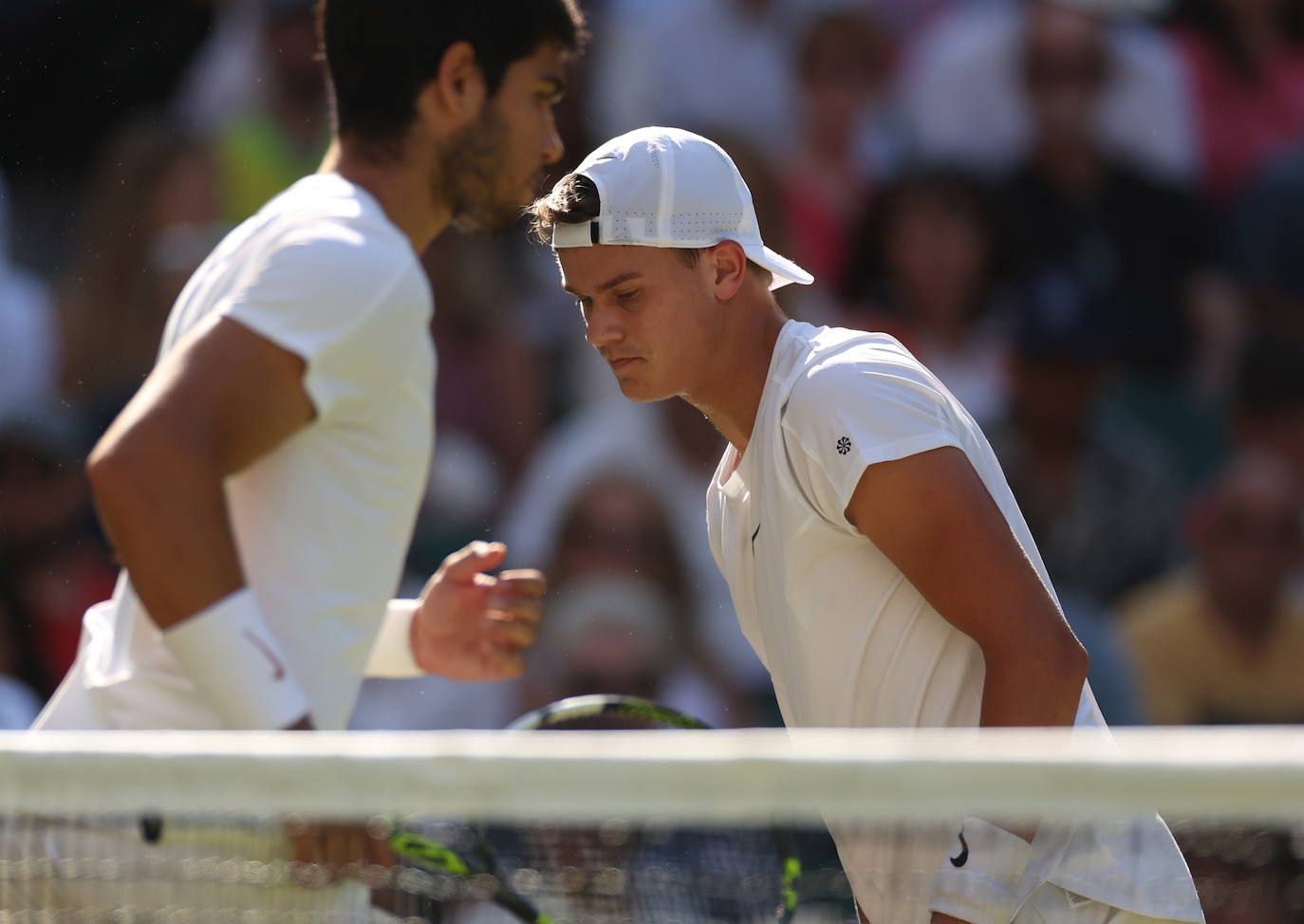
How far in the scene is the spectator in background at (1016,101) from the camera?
21.7 feet

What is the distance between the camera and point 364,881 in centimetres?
228

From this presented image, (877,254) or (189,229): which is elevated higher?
(189,229)

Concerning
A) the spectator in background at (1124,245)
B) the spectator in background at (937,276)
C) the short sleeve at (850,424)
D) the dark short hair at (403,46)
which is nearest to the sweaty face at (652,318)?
the short sleeve at (850,424)

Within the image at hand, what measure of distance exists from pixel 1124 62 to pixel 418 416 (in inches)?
179

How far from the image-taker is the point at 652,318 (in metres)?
2.59

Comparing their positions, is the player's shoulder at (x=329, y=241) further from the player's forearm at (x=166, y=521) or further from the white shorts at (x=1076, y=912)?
the white shorts at (x=1076, y=912)

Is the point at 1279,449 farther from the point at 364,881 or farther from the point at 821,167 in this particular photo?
the point at 364,881

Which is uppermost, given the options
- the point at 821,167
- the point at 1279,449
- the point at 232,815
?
the point at 232,815

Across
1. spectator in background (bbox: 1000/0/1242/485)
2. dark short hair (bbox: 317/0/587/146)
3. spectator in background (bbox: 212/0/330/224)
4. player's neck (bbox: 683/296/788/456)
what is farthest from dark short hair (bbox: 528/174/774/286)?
spectator in background (bbox: 212/0/330/224)

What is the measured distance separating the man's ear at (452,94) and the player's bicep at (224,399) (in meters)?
0.67

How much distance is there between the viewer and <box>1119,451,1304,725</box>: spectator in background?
5855mm

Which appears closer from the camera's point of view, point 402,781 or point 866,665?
point 402,781

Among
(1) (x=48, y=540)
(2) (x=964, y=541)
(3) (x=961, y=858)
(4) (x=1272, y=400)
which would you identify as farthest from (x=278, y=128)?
(3) (x=961, y=858)

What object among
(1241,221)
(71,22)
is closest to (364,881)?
(1241,221)
